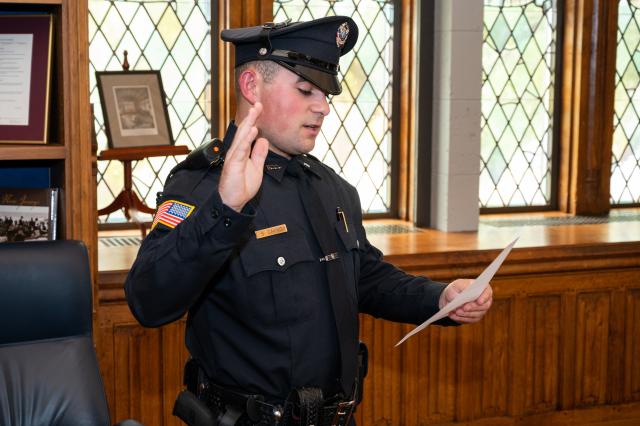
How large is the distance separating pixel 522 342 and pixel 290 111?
2.15m

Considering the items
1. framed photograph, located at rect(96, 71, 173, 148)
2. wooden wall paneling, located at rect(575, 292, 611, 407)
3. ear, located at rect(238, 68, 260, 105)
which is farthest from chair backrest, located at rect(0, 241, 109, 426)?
wooden wall paneling, located at rect(575, 292, 611, 407)

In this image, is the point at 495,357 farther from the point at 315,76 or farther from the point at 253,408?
the point at 315,76

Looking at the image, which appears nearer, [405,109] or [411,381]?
[411,381]

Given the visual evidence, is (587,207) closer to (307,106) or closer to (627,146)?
(627,146)

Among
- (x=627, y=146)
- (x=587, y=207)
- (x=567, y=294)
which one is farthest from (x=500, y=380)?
(x=627, y=146)

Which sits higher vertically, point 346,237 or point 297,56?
point 297,56

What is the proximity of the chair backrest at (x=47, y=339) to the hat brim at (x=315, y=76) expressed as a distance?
695mm

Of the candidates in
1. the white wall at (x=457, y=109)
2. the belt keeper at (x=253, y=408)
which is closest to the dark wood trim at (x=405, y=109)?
the white wall at (x=457, y=109)

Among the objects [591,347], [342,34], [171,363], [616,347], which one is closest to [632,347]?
[616,347]

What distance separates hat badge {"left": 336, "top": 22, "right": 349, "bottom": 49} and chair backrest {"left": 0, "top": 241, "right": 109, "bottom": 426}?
2.56ft

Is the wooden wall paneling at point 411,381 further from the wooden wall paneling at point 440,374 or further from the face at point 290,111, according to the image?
the face at point 290,111

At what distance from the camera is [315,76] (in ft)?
6.62

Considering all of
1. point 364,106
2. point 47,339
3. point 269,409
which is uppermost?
point 364,106

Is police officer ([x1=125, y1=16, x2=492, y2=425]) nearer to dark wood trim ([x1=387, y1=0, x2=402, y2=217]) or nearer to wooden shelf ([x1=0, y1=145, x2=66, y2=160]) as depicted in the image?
wooden shelf ([x1=0, y1=145, x2=66, y2=160])
